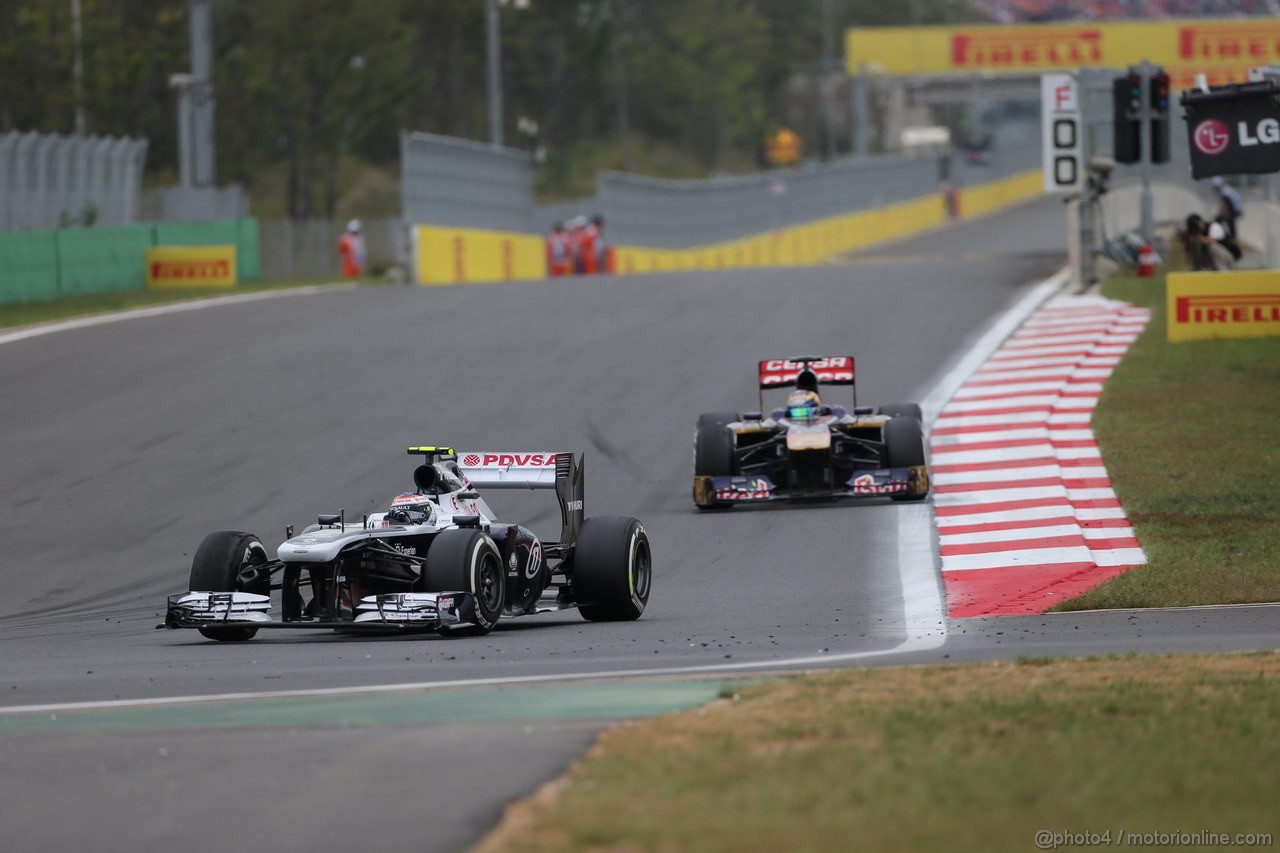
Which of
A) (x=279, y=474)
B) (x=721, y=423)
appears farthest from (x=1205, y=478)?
(x=279, y=474)

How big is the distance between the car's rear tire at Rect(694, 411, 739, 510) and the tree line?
38.7 meters

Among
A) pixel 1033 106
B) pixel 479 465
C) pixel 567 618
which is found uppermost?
pixel 1033 106

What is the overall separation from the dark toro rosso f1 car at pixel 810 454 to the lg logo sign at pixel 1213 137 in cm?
500

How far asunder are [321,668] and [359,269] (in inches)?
1413

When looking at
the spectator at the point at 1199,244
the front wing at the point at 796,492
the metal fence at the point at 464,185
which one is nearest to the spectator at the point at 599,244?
the metal fence at the point at 464,185

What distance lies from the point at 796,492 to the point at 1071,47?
8162 cm

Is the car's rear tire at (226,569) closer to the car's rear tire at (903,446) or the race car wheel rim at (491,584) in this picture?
the race car wheel rim at (491,584)

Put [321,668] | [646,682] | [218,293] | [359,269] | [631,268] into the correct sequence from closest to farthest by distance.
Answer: [646,682]
[321,668]
[218,293]
[359,269]
[631,268]

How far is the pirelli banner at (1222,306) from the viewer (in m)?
25.2

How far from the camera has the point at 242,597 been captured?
12219 mm

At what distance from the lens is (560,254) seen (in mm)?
48062

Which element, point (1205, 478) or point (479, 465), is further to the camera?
point (1205, 478)

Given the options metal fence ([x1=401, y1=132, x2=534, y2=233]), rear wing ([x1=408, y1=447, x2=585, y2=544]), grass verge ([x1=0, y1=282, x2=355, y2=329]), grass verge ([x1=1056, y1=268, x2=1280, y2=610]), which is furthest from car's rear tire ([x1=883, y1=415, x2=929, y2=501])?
metal fence ([x1=401, y1=132, x2=534, y2=233])

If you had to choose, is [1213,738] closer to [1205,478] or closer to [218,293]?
[1205,478]
